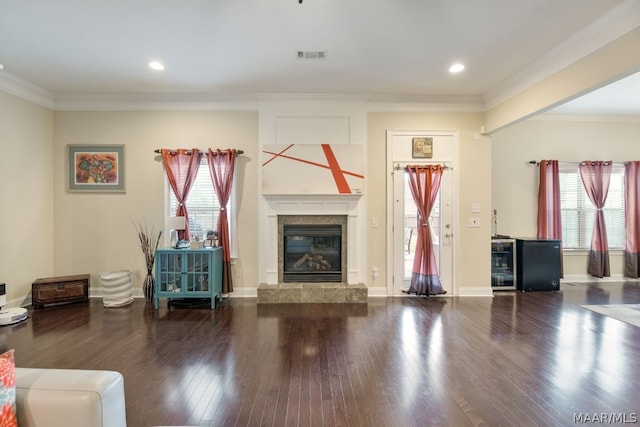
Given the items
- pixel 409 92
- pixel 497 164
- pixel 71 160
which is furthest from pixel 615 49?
pixel 71 160

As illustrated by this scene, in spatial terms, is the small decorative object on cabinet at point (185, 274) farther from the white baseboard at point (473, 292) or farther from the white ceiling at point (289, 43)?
the white baseboard at point (473, 292)

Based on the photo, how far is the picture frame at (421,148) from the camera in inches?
189

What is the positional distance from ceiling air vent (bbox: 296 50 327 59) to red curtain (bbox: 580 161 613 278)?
18.0 feet

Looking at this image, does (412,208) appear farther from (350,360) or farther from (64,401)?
(64,401)

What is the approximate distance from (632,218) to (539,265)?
236 cm

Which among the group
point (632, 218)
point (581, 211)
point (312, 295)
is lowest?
point (312, 295)

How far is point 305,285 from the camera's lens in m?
4.56

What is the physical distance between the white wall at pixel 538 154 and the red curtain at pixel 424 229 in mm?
1813

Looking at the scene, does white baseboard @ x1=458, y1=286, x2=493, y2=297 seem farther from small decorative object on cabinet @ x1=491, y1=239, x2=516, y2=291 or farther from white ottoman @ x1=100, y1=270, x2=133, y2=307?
white ottoman @ x1=100, y1=270, x2=133, y2=307

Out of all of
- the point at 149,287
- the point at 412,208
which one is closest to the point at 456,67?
the point at 412,208

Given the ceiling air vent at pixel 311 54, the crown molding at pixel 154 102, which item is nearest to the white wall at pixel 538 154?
the ceiling air vent at pixel 311 54

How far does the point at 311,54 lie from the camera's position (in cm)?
346

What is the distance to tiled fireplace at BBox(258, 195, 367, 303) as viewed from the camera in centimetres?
468

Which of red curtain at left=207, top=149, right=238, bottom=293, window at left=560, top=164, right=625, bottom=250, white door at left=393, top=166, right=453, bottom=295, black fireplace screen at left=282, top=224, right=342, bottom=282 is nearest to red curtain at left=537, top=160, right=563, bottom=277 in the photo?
window at left=560, top=164, right=625, bottom=250
